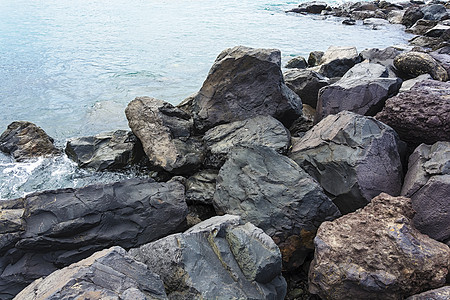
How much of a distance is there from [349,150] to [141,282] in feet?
9.12

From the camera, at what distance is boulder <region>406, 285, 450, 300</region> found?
265 centimetres

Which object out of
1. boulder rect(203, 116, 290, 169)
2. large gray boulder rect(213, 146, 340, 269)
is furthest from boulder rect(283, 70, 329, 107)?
large gray boulder rect(213, 146, 340, 269)

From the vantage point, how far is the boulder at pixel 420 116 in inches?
169

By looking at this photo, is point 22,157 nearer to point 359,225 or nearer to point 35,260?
point 35,260

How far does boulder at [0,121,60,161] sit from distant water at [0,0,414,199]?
0.78 feet

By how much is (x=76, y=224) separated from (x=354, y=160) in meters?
2.98

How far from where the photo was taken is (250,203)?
3920 millimetres

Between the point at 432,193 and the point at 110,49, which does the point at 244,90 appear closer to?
the point at 432,193

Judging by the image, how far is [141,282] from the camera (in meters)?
2.39

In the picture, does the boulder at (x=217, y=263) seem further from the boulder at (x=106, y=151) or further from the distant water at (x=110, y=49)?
the distant water at (x=110, y=49)

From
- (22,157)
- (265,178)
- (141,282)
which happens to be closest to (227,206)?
(265,178)

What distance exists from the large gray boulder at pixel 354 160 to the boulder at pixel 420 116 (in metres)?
0.31

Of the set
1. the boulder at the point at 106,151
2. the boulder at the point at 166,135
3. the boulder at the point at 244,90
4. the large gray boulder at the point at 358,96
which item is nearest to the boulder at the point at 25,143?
the boulder at the point at 106,151

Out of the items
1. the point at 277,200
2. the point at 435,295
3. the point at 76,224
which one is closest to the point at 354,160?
the point at 277,200
